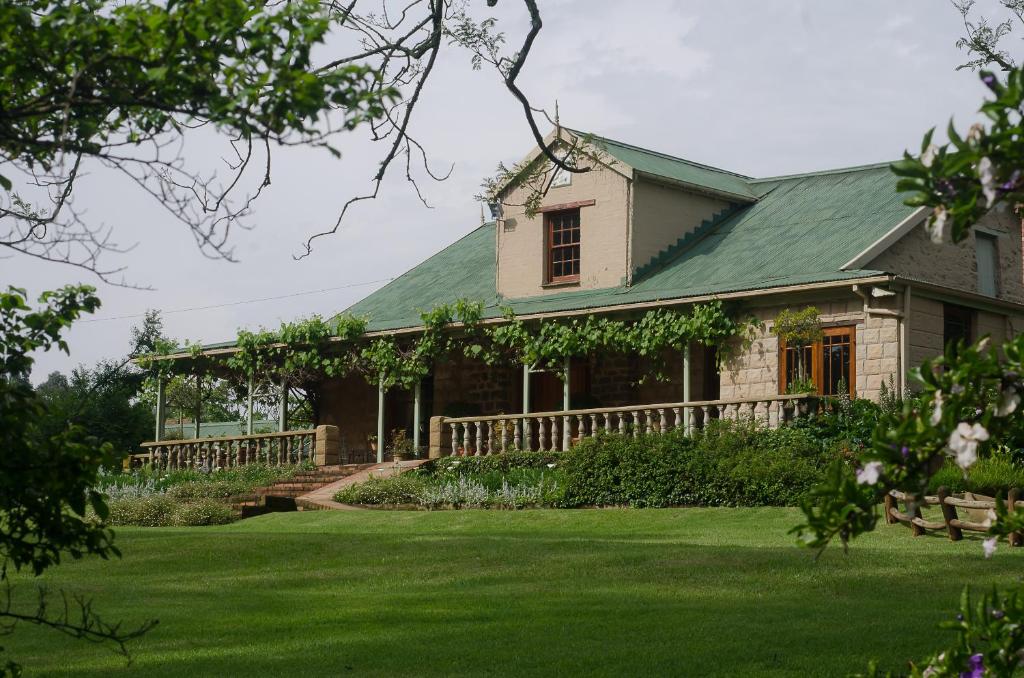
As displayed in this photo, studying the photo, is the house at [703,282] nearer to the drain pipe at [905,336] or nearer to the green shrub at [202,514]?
the drain pipe at [905,336]

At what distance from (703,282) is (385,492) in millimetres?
6916

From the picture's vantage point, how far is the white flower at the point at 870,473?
438cm

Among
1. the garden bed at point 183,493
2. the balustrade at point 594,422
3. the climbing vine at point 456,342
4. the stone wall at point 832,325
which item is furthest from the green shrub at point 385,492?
the stone wall at point 832,325

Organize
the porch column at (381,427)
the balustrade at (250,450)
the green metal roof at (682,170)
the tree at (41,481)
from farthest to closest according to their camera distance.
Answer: the porch column at (381,427) → the balustrade at (250,450) → the green metal roof at (682,170) → the tree at (41,481)

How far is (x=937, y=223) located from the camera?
14.2ft

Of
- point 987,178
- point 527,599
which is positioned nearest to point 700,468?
point 527,599

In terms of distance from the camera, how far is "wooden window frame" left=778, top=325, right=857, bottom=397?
22.0 meters

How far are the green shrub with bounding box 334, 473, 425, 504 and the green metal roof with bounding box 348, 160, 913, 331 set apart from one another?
482 centimetres

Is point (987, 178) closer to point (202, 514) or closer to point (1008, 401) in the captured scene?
point (1008, 401)

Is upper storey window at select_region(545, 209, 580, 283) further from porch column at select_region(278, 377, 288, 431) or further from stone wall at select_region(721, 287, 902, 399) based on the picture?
porch column at select_region(278, 377, 288, 431)

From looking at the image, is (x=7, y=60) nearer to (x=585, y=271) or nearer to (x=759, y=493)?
(x=759, y=493)

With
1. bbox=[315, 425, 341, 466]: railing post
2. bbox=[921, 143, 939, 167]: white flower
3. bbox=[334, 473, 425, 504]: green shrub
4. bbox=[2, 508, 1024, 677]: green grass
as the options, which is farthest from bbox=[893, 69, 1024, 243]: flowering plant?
bbox=[315, 425, 341, 466]: railing post

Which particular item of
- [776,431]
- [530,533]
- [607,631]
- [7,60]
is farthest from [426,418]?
[7,60]

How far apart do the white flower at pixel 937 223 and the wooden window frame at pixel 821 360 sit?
58.6ft
